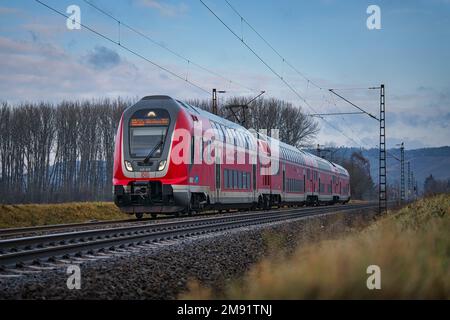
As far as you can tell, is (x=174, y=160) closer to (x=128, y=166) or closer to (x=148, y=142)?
(x=148, y=142)

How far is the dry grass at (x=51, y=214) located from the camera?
24156mm

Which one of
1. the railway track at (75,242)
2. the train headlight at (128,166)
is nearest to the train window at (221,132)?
the train headlight at (128,166)

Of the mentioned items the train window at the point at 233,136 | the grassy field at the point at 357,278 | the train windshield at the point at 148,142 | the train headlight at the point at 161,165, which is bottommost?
the grassy field at the point at 357,278

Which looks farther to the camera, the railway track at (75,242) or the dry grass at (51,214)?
the dry grass at (51,214)

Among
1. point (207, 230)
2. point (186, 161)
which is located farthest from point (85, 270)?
point (186, 161)

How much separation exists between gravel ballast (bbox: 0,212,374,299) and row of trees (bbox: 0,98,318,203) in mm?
45085

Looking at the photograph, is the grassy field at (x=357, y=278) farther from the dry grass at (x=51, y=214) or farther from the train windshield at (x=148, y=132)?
the dry grass at (x=51, y=214)

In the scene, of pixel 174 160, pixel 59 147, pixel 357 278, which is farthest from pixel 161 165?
pixel 59 147

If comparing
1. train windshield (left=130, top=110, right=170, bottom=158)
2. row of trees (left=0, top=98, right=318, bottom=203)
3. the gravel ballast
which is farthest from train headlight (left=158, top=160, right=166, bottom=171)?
row of trees (left=0, top=98, right=318, bottom=203)

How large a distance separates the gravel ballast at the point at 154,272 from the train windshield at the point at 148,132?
315 inches

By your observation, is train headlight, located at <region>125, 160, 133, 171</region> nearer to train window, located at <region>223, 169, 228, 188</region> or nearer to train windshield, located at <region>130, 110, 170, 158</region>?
train windshield, located at <region>130, 110, 170, 158</region>

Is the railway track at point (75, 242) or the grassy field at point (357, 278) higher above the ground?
the grassy field at point (357, 278)

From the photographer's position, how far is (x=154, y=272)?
9523 millimetres
